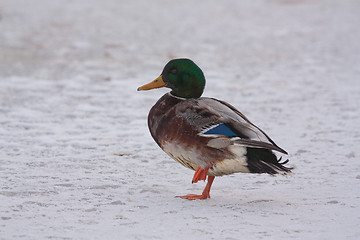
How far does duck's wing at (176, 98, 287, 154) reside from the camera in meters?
3.77

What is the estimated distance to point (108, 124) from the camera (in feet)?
20.7

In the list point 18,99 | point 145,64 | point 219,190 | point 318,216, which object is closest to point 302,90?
point 145,64

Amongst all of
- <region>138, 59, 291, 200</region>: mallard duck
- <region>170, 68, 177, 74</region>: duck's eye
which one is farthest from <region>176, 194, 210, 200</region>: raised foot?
<region>170, 68, 177, 74</region>: duck's eye

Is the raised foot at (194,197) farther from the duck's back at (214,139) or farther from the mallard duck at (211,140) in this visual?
the duck's back at (214,139)

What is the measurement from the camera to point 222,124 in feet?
12.6

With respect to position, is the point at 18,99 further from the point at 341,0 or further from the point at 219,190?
the point at 341,0

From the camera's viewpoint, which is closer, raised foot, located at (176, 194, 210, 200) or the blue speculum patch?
the blue speculum patch

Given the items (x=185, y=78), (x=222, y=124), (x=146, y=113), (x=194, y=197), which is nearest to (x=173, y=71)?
(x=185, y=78)

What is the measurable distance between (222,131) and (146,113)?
308 centimetres

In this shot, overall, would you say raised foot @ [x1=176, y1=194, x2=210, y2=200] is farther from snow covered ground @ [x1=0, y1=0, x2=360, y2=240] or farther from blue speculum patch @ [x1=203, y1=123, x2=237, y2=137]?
blue speculum patch @ [x1=203, y1=123, x2=237, y2=137]

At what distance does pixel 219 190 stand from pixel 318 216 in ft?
2.86

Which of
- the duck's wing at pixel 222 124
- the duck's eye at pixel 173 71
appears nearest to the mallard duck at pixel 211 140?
the duck's wing at pixel 222 124

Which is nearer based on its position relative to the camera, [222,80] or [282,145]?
[282,145]

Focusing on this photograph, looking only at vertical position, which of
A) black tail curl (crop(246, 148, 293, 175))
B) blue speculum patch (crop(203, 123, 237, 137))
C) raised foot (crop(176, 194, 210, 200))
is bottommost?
raised foot (crop(176, 194, 210, 200))
